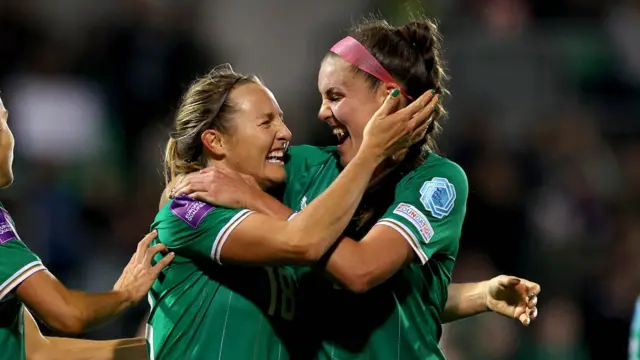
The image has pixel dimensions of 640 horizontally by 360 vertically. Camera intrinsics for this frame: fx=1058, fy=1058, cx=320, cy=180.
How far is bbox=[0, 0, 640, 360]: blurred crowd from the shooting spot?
8.09 m

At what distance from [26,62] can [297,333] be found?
5.55 m

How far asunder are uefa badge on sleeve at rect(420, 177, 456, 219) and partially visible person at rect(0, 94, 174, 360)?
98 cm

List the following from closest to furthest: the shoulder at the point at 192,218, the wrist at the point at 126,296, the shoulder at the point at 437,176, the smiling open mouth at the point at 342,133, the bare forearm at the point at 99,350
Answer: the shoulder at the point at 192,218 → the wrist at the point at 126,296 → the shoulder at the point at 437,176 → the smiling open mouth at the point at 342,133 → the bare forearm at the point at 99,350

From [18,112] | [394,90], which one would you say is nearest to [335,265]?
[394,90]

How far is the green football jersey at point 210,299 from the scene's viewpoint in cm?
386

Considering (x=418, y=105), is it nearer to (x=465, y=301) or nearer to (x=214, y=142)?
(x=214, y=142)

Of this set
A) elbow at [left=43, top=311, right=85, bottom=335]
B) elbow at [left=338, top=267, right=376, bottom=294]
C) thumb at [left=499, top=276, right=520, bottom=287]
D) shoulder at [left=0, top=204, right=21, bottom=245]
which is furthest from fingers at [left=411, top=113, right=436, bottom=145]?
shoulder at [left=0, top=204, right=21, bottom=245]

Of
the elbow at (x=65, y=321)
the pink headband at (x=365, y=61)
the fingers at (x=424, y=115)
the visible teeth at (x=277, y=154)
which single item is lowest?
the elbow at (x=65, y=321)

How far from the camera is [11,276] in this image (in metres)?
3.67

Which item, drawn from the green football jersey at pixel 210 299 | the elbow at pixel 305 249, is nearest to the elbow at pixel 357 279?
the elbow at pixel 305 249

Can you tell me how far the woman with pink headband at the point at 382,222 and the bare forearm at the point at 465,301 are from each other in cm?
4

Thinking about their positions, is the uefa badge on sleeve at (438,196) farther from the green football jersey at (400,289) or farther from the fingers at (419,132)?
the fingers at (419,132)

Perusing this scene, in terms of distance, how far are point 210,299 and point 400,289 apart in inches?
28.6

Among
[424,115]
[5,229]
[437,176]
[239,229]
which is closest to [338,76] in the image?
[424,115]
